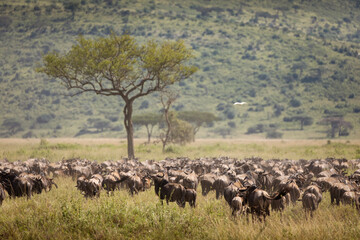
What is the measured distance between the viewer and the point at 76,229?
9312 mm

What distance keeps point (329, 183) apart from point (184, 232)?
20.0ft

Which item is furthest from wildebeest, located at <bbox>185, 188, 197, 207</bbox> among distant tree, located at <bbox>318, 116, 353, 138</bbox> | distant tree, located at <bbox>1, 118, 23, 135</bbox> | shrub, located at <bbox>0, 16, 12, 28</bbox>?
shrub, located at <bbox>0, 16, 12, 28</bbox>

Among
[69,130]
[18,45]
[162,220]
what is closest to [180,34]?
[18,45]

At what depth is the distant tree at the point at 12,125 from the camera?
10119cm

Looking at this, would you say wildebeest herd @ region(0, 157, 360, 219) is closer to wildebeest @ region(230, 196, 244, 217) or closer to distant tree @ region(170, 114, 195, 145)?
wildebeest @ region(230, 196, 244, 217)

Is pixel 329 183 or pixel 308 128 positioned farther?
pixel 308 128

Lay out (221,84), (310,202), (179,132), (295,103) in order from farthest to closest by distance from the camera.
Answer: (221,84) → (295,103) → (179,132) → (310,202)

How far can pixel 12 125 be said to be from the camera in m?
103

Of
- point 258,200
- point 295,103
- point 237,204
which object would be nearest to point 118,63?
point 237,204

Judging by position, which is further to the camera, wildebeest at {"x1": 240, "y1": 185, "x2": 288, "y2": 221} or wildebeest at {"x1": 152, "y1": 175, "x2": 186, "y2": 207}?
wildebeest at {"x1": 152, "y1": 175, "x2": 186, "y2": 207}

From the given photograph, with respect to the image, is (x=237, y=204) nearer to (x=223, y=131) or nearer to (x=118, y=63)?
(x=118, y=63)

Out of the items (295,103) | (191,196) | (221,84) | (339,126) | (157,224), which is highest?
(221,84)

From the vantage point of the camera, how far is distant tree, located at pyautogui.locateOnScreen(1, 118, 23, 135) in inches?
3984

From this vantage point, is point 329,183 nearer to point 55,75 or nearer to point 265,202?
point 265,202
